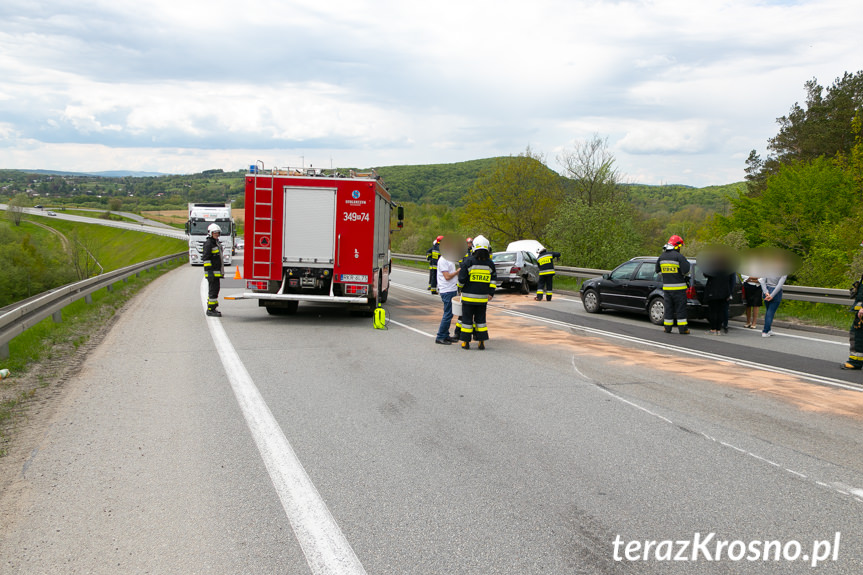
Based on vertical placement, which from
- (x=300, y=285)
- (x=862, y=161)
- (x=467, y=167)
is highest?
(x=467, y=167)

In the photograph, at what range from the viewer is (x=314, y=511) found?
3.86m

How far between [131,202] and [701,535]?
15351 cm

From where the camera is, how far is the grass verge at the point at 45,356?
6.20 meters

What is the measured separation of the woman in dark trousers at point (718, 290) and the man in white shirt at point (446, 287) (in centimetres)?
542

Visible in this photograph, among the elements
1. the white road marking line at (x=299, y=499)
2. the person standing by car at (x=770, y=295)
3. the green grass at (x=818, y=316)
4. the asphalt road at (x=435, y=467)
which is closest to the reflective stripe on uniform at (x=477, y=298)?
the asphalt road at (x=435, y=467)

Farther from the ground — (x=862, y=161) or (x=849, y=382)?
(x=862, y=161)

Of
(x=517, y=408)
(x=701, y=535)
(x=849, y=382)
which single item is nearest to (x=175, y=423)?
(x=517, y=408)

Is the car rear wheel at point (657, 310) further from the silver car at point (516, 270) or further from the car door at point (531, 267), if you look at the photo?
the car door at point (531, 267)

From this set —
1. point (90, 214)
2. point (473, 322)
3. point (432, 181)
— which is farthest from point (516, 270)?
point (90, 214)

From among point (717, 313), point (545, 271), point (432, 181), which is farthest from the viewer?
point (432, 181)

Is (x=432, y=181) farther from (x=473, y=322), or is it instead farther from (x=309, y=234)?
(x=473, y=322)

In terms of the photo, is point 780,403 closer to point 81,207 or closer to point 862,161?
point 862,161

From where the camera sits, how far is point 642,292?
14.3 meters

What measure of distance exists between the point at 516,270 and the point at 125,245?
70.8 m
